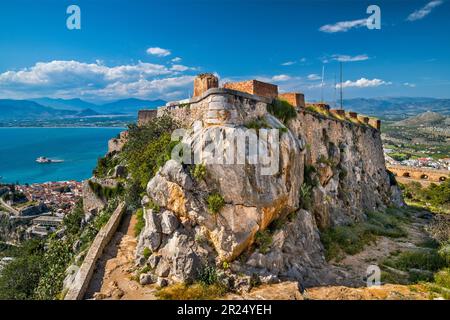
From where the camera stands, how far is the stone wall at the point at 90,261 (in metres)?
10.1

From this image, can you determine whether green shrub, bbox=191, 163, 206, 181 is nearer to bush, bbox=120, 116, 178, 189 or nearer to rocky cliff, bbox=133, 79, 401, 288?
rocky cliff, bbox=133, 79, 401, 288

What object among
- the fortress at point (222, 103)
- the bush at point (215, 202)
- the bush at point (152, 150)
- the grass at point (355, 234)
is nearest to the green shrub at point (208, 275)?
the bush at point (215, 202)

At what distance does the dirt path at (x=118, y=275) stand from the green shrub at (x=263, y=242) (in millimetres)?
4410

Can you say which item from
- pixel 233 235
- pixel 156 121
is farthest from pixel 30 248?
pixel 233 235

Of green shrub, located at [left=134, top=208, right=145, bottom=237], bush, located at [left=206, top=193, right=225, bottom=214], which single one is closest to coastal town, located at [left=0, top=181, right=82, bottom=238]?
green shrub, located at [left=134, top=208, right=145, bottom=237]

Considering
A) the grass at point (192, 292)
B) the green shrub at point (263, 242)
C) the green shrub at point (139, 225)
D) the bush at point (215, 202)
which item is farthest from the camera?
the green shrub at point (139, 225)

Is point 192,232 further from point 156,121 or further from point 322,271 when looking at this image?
point 156,121

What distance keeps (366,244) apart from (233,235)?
37.2 ft

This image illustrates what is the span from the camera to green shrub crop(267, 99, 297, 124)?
16.1 m

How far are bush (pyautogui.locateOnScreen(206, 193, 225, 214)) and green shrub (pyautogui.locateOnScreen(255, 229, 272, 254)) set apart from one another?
2022 millimetres

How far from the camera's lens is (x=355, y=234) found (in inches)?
773

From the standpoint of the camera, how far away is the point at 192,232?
1204cm

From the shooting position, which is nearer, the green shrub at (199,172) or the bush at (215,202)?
the bush at (215,202)

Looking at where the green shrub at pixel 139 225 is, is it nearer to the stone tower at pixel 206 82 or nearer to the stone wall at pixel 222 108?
the stone wall at pixel 222 108
